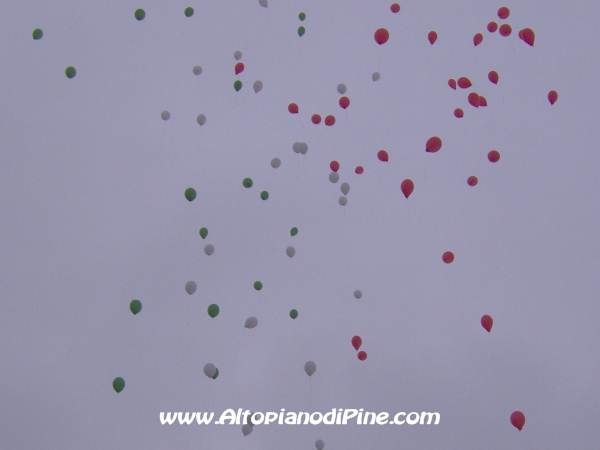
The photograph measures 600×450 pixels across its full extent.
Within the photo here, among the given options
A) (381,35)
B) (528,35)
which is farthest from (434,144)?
(528,35)

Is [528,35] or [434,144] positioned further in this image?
[434,144]

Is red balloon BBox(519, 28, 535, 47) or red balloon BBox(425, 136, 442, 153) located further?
red balloon BBox(425, 136, 442, 153)

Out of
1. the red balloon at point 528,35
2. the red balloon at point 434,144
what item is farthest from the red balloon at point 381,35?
the red balloon at point 528,35

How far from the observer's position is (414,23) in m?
11.7

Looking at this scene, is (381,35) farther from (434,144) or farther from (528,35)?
(528,35)

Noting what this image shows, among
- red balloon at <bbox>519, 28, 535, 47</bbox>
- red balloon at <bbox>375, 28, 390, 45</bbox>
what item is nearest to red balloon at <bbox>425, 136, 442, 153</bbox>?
red balloon at <bbox>375, 28, 390, 45</bbox>

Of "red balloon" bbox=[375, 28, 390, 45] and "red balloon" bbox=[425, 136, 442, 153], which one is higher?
"red balloon" bbox=[375, 28, 390, 45]

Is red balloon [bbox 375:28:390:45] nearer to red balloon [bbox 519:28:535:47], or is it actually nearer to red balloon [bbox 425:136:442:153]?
red balloon [bbox 425:136:442:153]

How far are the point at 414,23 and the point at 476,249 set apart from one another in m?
4.25

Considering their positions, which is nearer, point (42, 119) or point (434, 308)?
point (42, 119)

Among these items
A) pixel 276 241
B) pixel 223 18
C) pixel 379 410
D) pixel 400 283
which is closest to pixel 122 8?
Result: pixel 223 18

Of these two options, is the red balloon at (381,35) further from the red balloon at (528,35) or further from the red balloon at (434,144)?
the red balloon at (528,35)

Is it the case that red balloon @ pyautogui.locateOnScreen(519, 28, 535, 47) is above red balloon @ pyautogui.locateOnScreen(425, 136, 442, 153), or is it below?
above

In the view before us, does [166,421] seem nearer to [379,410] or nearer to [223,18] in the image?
[379,410]
